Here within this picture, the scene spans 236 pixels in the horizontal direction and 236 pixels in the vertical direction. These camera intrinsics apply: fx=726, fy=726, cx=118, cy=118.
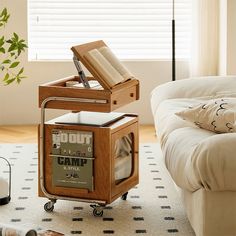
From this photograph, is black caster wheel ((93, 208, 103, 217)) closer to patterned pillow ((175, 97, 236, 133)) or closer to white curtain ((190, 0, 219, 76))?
patterned pillow ((175, 97, 236, 133))

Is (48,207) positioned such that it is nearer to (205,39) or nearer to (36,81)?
(36,81)

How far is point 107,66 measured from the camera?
3.82 meters

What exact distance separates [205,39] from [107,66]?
2662 mm

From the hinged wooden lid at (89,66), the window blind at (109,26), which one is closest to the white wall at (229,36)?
the window blind at (109,26)

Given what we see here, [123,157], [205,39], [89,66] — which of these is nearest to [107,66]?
[89,66]

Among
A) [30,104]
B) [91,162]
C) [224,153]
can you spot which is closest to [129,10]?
[30,104]

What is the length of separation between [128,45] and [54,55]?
67 centimetres

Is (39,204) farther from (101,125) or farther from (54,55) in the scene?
(54,55)

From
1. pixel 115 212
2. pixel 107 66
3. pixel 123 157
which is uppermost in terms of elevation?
pixel 107 66

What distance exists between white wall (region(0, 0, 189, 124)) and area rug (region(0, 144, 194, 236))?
182cm

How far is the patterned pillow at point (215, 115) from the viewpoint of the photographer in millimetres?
3439

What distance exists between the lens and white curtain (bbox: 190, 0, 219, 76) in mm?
6270

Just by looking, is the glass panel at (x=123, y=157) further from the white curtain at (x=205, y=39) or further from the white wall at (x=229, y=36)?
the white curtain at (x=205, y=39)

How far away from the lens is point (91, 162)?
3723 millimetres
